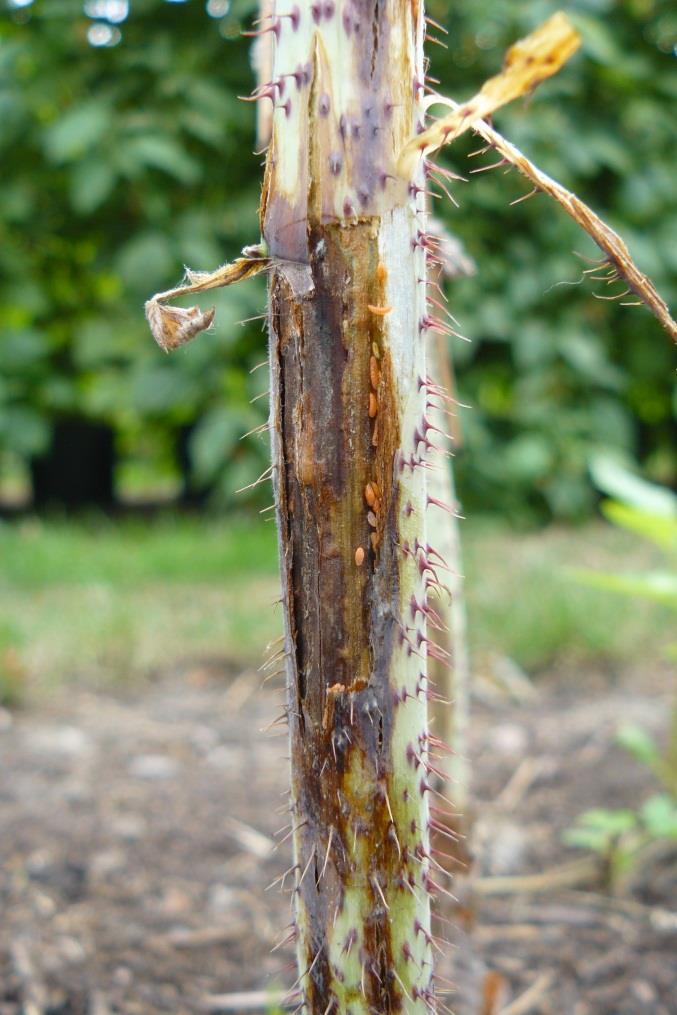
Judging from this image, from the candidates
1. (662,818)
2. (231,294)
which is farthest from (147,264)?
(662,818)

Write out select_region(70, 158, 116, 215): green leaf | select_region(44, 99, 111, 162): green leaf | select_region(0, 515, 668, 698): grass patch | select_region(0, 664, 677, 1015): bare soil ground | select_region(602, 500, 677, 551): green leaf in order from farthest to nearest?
select_region(70, 158, 116, 215): green leaf < select_region(44, 99, 111, 162): green leaf < select_region(0, 515, 668, 698): grass patch < select_region(602, 500, 677, 551): green leaf < select_region(0, 664, 677, 1015): bare soil ground

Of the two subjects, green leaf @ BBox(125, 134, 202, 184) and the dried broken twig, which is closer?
the dried broken twig

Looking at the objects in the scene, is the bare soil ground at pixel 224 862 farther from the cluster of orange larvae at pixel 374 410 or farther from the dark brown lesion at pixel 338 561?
the cluster of orange larvae at pixel 374 410

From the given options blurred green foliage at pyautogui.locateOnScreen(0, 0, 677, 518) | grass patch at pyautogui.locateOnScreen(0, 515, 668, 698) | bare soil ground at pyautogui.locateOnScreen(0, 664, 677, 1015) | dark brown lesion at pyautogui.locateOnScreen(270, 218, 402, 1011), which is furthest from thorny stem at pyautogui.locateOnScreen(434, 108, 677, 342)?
blurred green foliage at pyautogui.locateOnScreen(0, 0, 677, 518)

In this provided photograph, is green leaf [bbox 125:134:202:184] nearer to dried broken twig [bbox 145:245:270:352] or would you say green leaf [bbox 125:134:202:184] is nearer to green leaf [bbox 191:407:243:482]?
green leaf [bbox 191:407:243:482]

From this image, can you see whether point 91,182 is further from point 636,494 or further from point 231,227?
point 636,494

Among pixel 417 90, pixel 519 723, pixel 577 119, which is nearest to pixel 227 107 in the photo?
pixel 577 119
